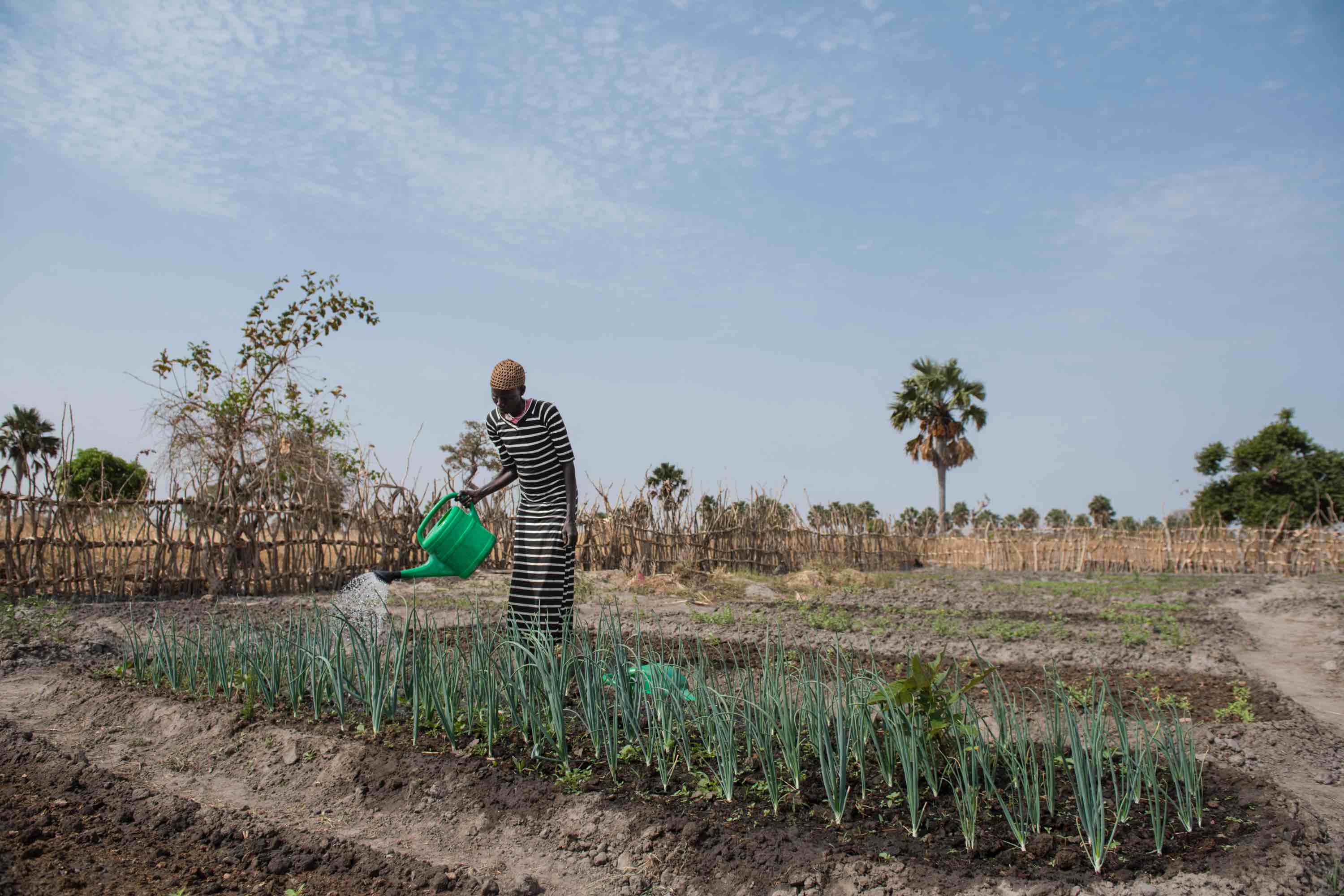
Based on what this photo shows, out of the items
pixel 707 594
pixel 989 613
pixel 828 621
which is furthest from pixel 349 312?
pixel 989 613

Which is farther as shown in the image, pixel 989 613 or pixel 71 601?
pixel 989 613

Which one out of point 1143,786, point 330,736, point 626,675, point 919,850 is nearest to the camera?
point 919,850

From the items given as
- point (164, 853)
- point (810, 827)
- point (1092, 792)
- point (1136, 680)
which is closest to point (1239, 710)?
point (1136, 680)

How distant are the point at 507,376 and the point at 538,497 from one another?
2.19ft

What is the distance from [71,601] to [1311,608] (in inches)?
511

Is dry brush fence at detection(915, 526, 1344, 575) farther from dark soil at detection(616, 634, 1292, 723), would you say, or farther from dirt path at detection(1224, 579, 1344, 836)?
dark soil at detection(616, 634, 1292, 723)

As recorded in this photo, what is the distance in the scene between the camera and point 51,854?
2.54 m

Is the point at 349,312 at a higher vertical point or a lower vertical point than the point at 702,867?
higher

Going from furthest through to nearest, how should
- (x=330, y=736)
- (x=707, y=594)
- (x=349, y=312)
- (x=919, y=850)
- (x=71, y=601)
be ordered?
(x=349, y=312) → (x=707, y=594) → (x=71, y=601) → (x=330, y=736) → (x=919, y=850)

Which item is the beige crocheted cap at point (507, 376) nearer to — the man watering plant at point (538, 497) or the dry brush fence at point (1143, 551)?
the man watering plant at point (538, 497)

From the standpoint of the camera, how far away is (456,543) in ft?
14.4

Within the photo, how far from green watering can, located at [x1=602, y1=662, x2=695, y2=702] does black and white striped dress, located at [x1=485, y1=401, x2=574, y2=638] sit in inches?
54.1

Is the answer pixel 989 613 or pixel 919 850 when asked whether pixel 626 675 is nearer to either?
pixel 919 850

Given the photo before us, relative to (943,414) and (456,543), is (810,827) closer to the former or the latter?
(456,543)
